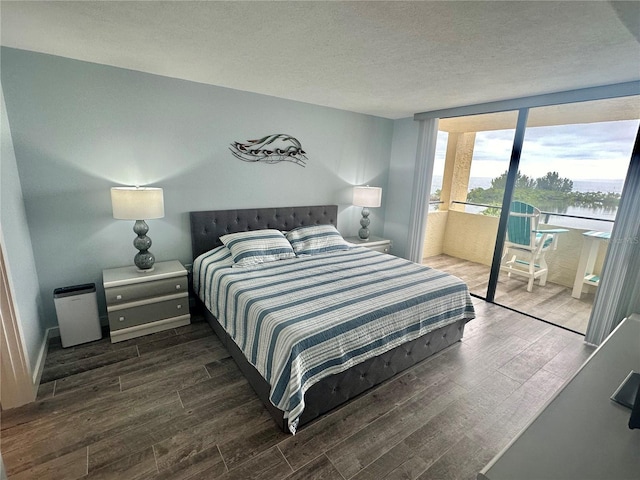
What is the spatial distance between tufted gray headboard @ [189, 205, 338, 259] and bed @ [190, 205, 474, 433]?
0.04 feet

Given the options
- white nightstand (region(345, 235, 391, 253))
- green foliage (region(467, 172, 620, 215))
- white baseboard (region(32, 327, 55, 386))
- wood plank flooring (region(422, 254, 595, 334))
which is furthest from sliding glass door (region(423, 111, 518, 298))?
white baseboard (region(32, 327, 55, 386))

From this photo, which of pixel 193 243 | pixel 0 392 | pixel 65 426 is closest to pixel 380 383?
pixel 65 426

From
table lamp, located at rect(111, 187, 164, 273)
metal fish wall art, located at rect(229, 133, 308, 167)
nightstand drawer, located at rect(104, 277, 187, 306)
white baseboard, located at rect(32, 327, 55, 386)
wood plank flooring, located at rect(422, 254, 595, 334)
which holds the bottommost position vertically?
white baseboard, located at rect(32, 327, 55, 386)

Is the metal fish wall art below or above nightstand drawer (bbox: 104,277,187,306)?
above

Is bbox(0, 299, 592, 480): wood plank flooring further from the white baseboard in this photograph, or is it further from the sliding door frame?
the sliding door frame

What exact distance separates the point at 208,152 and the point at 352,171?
6.69 feet

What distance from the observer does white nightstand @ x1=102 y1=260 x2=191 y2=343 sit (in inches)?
102

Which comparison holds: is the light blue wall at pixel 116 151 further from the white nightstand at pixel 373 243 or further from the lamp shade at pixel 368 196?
the white nightstand at pixel 373 243

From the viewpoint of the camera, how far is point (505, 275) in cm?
393

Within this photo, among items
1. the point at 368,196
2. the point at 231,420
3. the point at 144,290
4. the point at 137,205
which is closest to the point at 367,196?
the point at 368,196

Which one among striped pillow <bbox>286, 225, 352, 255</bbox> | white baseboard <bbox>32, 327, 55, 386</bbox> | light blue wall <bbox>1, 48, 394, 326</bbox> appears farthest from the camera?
striped pillow <bbox>286, 225, 352, 255</bbox>

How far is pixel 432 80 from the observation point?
2.66 meters

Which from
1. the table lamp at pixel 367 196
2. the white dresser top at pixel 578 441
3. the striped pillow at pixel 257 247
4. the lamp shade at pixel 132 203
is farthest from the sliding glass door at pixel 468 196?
the lamp shade at pixel 132 203

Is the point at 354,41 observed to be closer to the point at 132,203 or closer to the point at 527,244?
the point at 132,203
